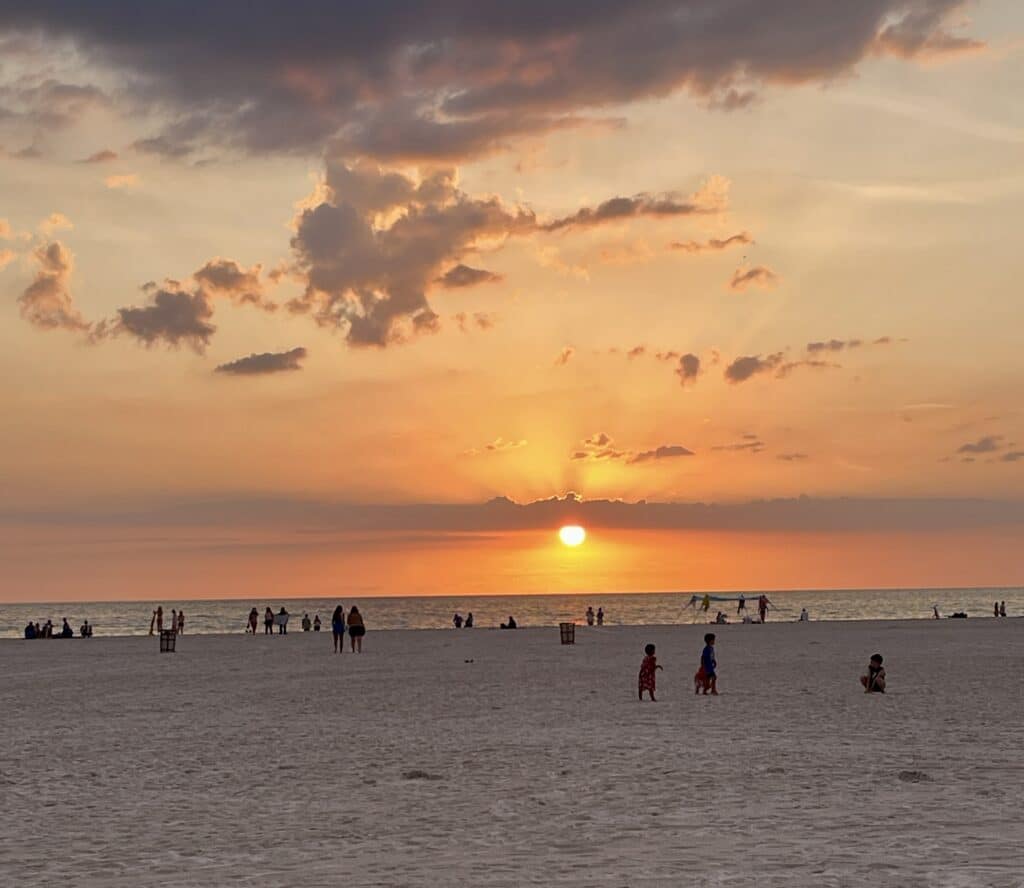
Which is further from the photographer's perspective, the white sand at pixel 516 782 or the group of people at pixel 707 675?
the group of people at pixel 707 675

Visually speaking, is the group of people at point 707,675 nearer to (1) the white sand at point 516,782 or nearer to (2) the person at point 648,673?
(2) the person at point 648,673

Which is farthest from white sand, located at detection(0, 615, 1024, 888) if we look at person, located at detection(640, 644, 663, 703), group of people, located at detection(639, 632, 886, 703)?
person, located at detection(640, 644, 663, 703)

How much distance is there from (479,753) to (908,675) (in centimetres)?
2050

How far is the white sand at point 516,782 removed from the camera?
38.8ft

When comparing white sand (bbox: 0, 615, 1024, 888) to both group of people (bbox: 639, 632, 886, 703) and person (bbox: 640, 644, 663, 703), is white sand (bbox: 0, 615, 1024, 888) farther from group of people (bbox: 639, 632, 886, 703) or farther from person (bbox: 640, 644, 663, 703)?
person (bbox: 640, 644, 663, 703)

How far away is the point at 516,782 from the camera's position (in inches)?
675

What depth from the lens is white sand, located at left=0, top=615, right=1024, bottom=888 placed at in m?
11.8

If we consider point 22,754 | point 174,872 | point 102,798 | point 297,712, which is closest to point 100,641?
point 297,712

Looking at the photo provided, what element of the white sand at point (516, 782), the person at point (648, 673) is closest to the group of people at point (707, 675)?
the person at point (648, 673)

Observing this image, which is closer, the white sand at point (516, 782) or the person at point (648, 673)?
the white sand at point (516, 782)

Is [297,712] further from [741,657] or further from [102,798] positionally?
[741,657]

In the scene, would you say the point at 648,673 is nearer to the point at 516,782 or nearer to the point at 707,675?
the point at 707,675

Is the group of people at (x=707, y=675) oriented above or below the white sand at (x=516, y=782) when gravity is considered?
above

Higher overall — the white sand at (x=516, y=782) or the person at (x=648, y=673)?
the person at (x=648, y=673)
